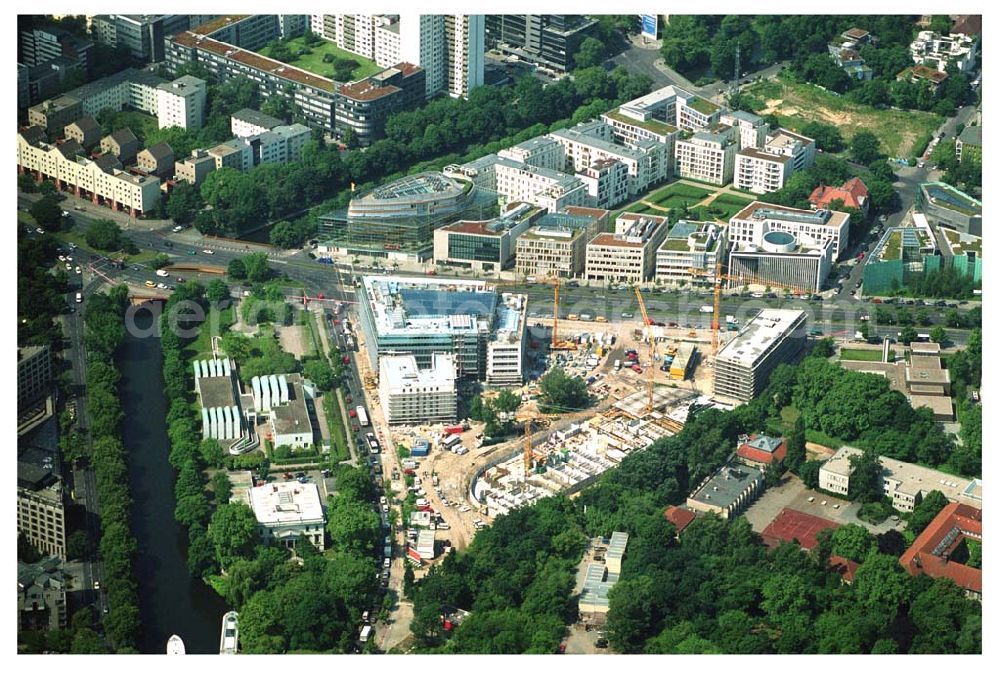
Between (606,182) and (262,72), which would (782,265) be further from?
(262,72)

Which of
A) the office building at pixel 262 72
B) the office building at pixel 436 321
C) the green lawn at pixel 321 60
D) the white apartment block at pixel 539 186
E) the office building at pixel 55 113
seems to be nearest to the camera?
the office building at pixel 436 321

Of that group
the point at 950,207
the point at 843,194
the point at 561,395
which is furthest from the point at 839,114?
the point at 561,395

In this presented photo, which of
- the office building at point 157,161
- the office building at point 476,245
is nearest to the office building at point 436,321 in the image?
the office building at point 476,245

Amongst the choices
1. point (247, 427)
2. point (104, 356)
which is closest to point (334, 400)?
point (247, 427)

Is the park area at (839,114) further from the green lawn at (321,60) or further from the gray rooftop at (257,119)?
the gray rooftop at (257,119)

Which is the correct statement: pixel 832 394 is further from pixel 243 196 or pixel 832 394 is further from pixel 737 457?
pixel 243 196

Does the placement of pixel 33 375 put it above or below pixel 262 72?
below
